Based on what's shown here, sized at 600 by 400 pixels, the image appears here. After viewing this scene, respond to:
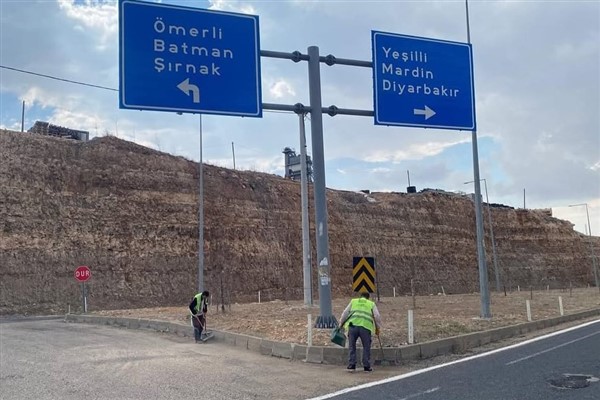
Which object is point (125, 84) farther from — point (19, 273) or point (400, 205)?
point (400, 205)

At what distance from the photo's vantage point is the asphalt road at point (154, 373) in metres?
9.55

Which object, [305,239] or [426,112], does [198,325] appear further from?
[305,239]

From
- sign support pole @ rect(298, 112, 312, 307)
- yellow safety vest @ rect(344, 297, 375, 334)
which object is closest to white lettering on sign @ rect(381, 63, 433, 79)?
yellow safety vest @ rect(344, 297, 375, 334)

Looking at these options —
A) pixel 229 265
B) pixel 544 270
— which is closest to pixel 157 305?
pixel 229 265

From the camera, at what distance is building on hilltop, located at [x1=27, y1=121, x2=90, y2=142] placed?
46.2 metres

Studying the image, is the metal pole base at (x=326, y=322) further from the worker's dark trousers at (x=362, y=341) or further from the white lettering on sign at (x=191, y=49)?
the white lettering on sign at (x=191, y=49)

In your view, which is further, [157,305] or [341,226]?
[341,226]

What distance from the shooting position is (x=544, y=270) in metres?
76.4

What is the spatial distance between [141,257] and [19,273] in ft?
26.1

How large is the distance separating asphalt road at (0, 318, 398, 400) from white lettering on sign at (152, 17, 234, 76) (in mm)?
6289

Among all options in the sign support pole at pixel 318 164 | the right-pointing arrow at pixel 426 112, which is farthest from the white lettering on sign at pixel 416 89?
the sign support pole at pixel 318 164

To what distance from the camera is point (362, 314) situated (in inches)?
463

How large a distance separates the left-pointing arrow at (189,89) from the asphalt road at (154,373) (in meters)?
5.69

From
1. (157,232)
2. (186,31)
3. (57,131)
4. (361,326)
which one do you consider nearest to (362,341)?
(361,326)
